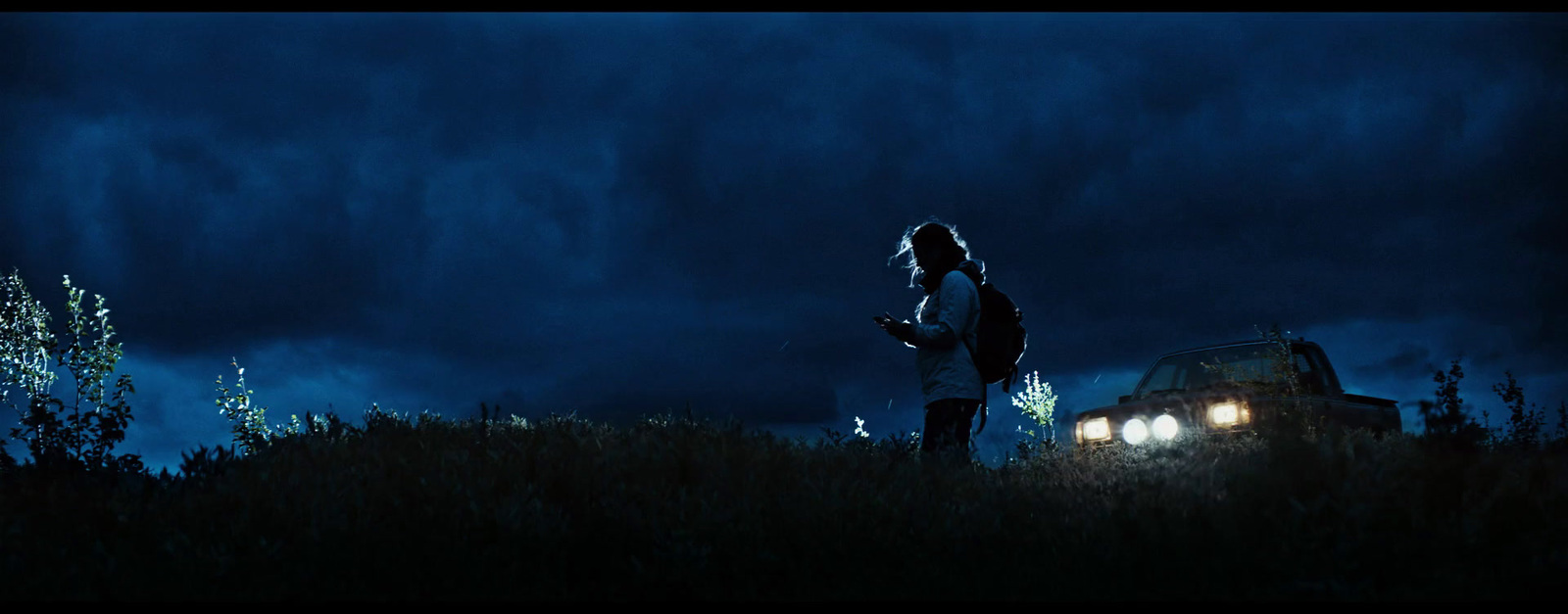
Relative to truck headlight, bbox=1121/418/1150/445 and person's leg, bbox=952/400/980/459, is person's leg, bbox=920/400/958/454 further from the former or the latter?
truck headlight, bbox=1121/418/1150/445

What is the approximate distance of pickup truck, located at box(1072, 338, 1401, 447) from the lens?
25.1 feet

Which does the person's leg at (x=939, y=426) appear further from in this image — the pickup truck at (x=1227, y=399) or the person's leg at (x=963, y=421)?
the pickup truck at (x=1227, y=399)

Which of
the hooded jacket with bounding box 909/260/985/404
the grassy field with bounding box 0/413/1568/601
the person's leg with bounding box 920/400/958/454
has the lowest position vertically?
the grassy field with bounding box 0/413/1568/601

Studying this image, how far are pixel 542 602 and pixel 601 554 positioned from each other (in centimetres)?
59

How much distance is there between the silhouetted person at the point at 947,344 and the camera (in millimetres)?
6363

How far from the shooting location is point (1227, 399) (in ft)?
25.2

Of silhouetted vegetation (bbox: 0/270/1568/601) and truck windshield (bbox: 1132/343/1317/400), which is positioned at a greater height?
truck windshield (bbox: 1132/343/1317/400)

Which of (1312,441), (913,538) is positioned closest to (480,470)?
(913,538)

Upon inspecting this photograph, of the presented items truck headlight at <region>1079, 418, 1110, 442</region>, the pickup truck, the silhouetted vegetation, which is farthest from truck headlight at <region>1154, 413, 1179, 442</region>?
the silhouetted vegetation

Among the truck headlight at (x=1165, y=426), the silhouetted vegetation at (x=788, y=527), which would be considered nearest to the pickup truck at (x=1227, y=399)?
the truck headlight at (x=1165, y=426)

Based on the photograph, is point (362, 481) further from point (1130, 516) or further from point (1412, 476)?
point (1412, 476)

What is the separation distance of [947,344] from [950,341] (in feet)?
0.09

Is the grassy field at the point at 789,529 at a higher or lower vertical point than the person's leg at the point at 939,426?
lower

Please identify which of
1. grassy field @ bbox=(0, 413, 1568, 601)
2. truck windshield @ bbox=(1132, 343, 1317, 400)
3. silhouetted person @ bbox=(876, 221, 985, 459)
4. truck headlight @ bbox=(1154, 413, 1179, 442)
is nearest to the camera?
grassy field @ bbox=(0, 413, 1568, 601)
